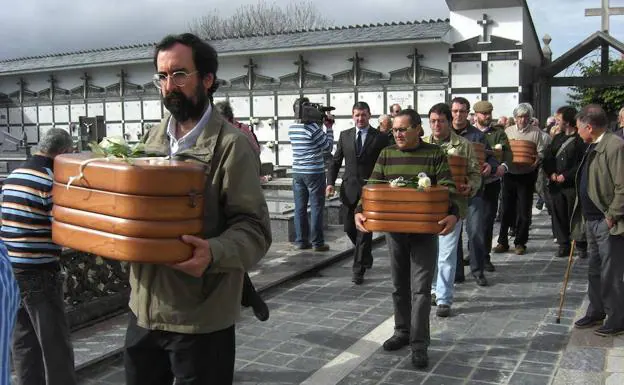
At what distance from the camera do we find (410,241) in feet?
15.7

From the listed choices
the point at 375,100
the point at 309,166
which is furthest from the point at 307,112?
the point at 375,100

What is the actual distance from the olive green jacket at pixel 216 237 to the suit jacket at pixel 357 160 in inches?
185

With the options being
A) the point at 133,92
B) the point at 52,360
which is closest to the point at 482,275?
the point at 52,360

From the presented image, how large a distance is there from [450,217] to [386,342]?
107 centimetres

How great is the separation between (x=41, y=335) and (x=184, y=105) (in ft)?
6.74

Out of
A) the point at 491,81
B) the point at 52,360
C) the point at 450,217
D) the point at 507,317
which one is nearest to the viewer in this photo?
the point at 52,360

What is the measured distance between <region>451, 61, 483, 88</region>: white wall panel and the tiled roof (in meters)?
0.90

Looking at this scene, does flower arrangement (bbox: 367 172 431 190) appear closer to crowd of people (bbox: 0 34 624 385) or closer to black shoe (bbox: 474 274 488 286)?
crowd of people (bbox: 0 34 624 385)

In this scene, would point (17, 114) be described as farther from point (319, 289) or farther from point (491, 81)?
point (319, 289)

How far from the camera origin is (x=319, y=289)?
6879 mm

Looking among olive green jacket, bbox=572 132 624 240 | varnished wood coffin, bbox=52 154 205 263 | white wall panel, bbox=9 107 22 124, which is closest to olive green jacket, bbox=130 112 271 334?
varnished wood coffin, bbox=52 154 205 263

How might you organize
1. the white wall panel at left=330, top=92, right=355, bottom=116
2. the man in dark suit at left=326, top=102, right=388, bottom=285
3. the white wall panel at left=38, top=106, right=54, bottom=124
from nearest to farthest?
1. the man in dark suit at left=326, top=102, right=388, bottom=285
2. the white wall panel at left=330, top=92, right=355, bottom=116
3. the white wall panel at left=38, top=106, right=54, bottom=124

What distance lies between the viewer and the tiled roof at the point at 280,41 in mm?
15956

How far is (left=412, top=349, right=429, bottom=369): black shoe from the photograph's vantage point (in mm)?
4488
